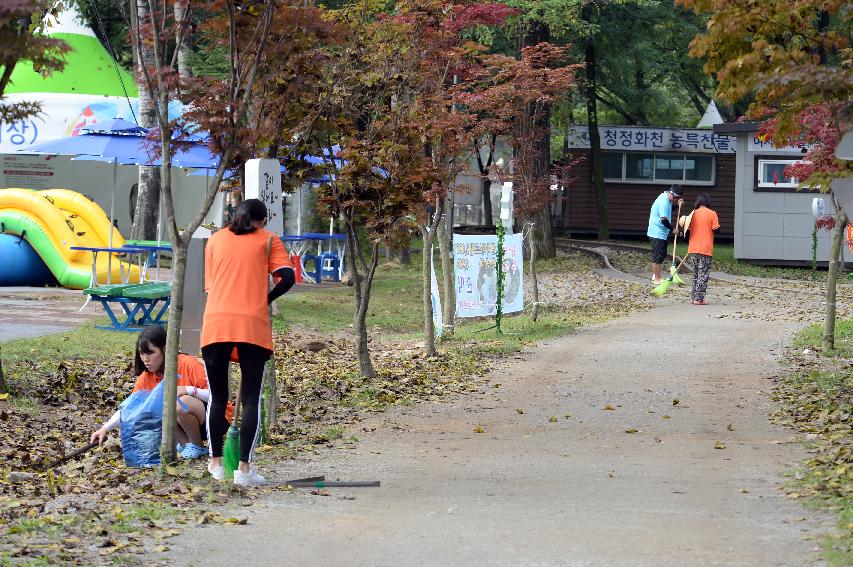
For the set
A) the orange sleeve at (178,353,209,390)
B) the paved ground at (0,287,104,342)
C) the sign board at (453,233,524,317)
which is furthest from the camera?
the sign board at (453,233,524,317)

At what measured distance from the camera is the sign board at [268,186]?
27.8 feet

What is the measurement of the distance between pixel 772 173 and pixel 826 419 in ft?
64.3

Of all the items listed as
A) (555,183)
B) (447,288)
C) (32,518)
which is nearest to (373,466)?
(32,518)

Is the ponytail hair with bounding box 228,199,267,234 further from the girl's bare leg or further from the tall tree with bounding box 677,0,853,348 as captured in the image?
the tall tree with bounding box 677,0,853,348

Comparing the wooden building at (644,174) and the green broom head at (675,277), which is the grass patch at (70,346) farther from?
the wooden building at (644,174)

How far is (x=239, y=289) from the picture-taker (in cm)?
735

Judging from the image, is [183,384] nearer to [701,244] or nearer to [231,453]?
[231,453]

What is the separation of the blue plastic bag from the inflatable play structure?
A: 12557 millimetres

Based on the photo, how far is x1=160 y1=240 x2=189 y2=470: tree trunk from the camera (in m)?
7.77

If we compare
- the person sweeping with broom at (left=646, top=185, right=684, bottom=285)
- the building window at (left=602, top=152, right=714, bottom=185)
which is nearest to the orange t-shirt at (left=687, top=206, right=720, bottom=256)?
the person sweeping with broom at (left=646, top=185, right=684, bottom=285)

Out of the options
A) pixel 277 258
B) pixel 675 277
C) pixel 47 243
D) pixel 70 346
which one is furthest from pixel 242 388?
pixel 675 277

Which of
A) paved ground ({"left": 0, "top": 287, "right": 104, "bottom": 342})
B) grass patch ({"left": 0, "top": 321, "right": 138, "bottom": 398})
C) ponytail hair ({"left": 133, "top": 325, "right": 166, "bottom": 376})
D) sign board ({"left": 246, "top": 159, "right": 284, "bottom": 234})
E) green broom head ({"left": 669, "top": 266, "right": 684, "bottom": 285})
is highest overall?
sign board ({"left": 246, "top": 159, "right": 284, "bottom": 234})

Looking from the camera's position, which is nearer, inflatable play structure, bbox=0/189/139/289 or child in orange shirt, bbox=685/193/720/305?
child in orange shirt, bbox=685/193/720/305

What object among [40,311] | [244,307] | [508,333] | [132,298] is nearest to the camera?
[244,307]
